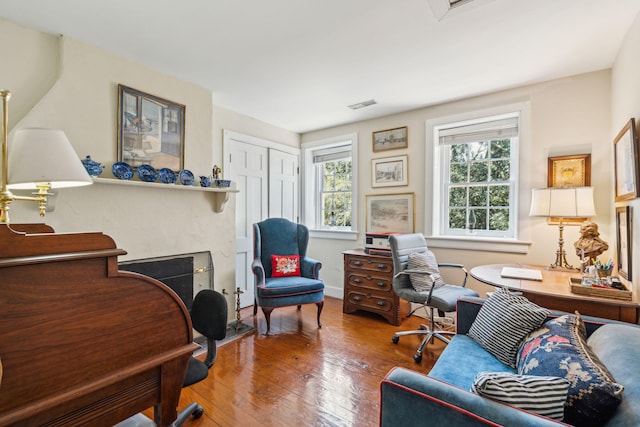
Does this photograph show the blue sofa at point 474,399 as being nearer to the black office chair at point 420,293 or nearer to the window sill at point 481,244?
the black office chair at point 420,293

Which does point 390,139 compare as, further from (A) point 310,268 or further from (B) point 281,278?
(B) point 281,278

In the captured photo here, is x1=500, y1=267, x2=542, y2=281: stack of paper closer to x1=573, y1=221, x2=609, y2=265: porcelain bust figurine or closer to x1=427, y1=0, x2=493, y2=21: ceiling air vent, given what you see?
x1=573, y1=221, x2=609, y2=265: porcelain bust figurine

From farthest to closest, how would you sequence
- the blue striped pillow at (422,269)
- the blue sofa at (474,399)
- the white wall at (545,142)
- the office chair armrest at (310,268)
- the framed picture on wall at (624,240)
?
the office chair armrest at (310,268) → the blue striped pillow at (422,269) → the white wall at (545,142) → the framed picture on wall at (624,240) → the blue sofa at (474,399)

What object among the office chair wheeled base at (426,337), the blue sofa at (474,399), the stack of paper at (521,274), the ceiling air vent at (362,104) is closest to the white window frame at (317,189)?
the ceiling air vent at (362,104)

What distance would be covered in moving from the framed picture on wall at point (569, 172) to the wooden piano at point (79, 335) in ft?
10.3

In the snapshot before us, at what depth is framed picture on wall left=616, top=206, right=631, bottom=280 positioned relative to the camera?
6.08 ft

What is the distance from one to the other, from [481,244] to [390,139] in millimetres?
1614

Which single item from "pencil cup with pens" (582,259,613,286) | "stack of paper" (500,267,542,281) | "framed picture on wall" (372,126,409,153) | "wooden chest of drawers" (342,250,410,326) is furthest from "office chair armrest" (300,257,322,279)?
"pencil cup with pens" (582,259,613,286)

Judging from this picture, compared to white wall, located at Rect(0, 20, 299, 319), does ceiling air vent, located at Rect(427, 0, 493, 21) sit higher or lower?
higher

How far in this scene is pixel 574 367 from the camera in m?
0.98

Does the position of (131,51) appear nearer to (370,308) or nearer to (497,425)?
(497,425)

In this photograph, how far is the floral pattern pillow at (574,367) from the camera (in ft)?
2.75

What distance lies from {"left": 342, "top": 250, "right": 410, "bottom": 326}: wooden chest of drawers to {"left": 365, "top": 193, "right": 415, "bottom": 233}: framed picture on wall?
0.48 metres

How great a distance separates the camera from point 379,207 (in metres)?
3.77
